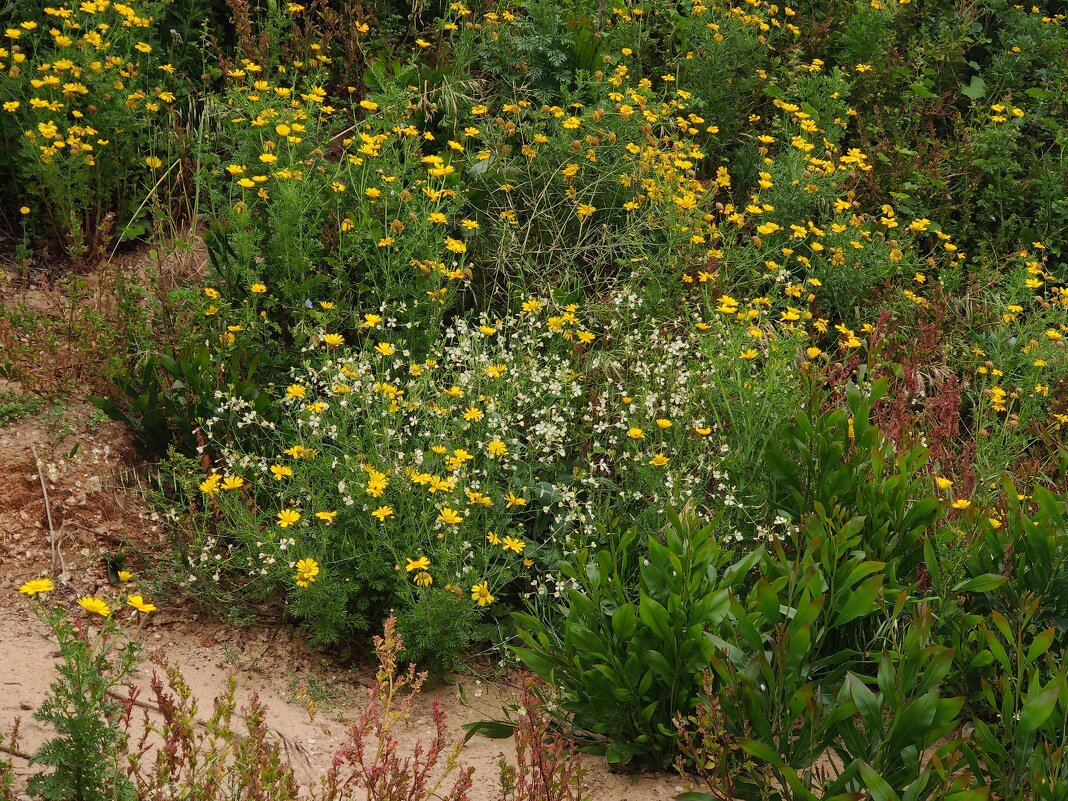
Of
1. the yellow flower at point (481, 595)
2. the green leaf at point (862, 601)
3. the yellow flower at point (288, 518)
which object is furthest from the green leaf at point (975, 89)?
the yellow flower at point (288, 518)

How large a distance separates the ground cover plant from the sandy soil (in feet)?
0.45

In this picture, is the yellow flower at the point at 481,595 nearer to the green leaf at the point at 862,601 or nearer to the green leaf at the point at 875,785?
the green leaf at the point at 862,601

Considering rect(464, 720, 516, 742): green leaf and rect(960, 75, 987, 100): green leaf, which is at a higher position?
rect(960, 75, 987, 100): green leaf

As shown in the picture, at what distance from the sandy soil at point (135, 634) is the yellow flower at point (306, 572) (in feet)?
1.23

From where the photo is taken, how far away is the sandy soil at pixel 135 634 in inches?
123

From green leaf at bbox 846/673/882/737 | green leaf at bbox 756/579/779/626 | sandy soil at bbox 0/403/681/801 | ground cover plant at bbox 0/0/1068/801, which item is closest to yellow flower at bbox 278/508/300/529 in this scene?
ground cover plant at bbox 0/0/1068/801

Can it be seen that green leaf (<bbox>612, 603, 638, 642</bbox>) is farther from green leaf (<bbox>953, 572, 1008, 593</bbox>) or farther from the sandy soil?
green leaf (<bbox>953, 572, 1008, 593</bbox>)

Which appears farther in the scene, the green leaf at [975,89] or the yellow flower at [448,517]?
the green leaf at [975,89]

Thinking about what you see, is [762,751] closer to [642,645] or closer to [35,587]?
[642,645]

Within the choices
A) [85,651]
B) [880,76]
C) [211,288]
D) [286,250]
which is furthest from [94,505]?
[880,76]

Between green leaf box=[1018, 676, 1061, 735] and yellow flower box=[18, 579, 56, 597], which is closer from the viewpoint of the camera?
yellow flower box=[18, 579, 56, 597]

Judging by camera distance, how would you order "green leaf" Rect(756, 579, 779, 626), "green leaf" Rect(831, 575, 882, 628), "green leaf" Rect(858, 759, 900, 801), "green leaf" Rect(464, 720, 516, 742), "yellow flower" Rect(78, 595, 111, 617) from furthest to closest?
1. "green leaf" Rect(464, 720, 516, 742)
2. "green leaf" Rect(831, 575, 882, 628)
3. "green leaf" Rect(756, 579, 779, 626)
4. "green leaf" Rect(858, 759, 900, 801)
5. "yellow flower" Rect(78, 595, 111, 617)

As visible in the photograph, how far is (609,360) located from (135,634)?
2.23m

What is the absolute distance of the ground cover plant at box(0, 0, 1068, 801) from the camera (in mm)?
3029
